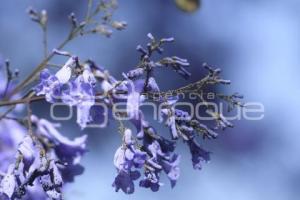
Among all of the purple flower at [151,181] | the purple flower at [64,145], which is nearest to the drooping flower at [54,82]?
the purple flower at [64,145]

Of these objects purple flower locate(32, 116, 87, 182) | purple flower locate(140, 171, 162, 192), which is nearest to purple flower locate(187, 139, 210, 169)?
purple flower locate(140, 171, 162, 192)

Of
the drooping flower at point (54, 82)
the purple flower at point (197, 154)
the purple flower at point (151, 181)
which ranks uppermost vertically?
the drooping flower at point (54, 82)

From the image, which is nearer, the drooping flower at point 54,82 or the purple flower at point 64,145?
the drooping flower at point 54,82

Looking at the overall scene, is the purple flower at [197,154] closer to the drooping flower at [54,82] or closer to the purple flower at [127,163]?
the purple flower at [127,163]

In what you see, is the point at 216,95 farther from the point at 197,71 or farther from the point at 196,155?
the point at 197,71

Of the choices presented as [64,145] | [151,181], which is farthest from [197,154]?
[64,145]

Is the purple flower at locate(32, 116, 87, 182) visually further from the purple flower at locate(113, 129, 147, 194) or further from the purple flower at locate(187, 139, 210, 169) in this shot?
the purple flower at locate(187, 139, 210, 169)

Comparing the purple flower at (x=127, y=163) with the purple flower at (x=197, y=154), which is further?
the purple flower at (x=197, y=154)

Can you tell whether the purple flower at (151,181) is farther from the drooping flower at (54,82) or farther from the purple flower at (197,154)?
the drooping flower at (54,82)

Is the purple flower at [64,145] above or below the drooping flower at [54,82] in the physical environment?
below

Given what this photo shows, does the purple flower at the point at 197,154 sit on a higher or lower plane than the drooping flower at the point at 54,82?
lower

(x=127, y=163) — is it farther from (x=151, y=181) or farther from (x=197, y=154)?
(x=197, y=154)
